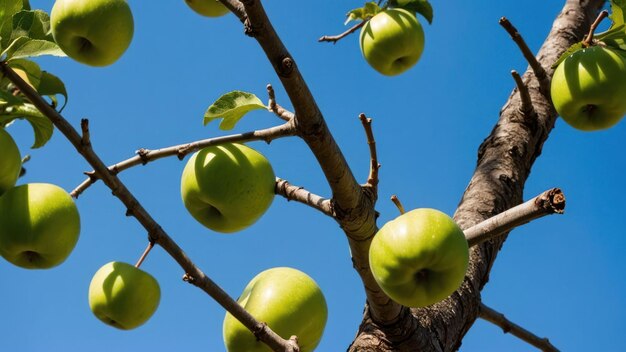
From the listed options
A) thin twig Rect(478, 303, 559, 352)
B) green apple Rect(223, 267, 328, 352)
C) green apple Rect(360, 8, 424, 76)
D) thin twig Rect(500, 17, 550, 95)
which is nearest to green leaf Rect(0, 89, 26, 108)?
green apple Rect(223, 267, 328, 352)

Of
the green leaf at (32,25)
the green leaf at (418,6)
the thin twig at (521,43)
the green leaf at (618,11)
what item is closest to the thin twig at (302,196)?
the green leaf at (32,25)

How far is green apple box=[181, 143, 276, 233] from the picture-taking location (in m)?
1.76

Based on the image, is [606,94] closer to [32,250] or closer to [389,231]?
[389,231]

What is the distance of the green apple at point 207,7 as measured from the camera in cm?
214

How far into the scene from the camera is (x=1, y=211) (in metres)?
1.65

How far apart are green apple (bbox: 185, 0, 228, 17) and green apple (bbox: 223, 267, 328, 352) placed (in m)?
0.87

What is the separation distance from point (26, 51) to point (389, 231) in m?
0.94

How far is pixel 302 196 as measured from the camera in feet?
5.81

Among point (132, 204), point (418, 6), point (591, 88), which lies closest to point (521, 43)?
point (591, 88)

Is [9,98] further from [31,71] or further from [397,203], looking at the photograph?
[397,203]

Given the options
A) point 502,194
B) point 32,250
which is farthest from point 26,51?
point 502,194

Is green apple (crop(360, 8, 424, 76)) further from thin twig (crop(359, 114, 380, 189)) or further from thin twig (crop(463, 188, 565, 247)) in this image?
thin twig (crop(463, 188, 565, 247))

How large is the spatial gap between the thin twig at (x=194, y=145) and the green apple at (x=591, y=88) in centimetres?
110

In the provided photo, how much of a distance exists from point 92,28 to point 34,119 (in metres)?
0.28
